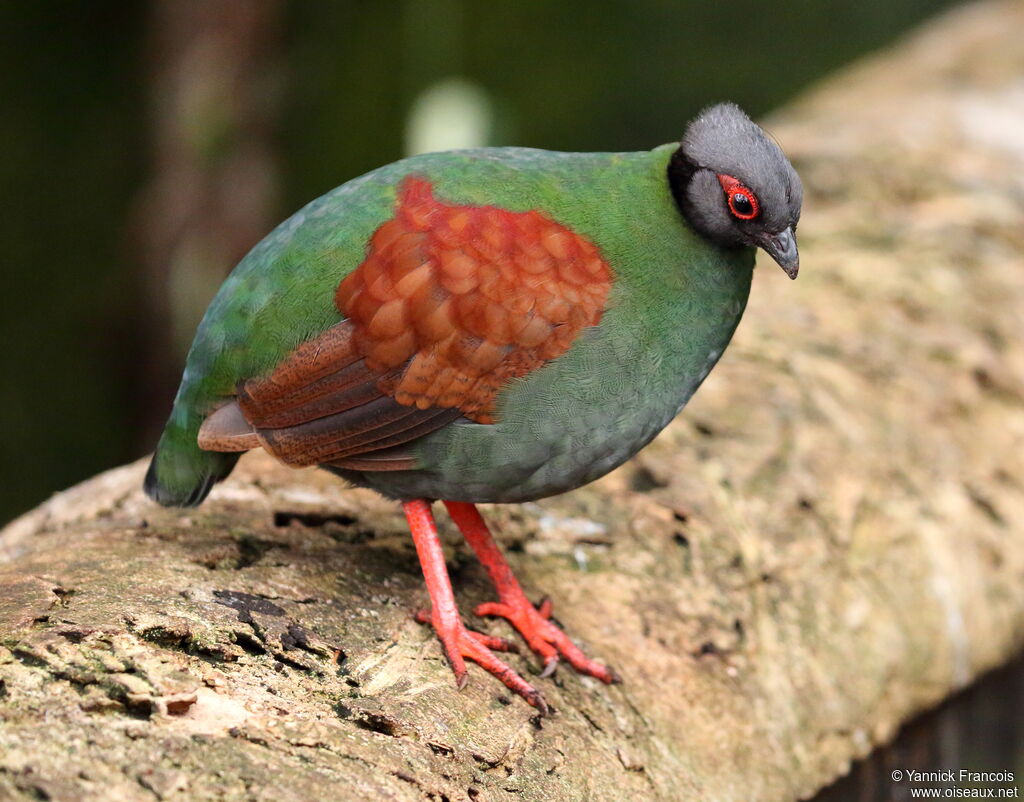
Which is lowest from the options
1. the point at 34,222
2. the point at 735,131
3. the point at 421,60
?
the point at 34,222

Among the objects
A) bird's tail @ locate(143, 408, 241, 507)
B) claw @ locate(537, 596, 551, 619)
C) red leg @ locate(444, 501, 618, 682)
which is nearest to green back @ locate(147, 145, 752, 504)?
bird's tail @ locate(143, 408, 241, 507)

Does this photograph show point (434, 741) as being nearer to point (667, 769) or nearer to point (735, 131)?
point (667, 769)

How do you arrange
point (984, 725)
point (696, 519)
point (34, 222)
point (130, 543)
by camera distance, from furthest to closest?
point (34, 222), point (984, 725), point (696, 519), point (130, 543)

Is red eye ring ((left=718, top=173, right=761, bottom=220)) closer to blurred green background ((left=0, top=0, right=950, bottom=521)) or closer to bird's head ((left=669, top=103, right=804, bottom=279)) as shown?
bird's head ((left=669, top=103, right=804, bottom=279))

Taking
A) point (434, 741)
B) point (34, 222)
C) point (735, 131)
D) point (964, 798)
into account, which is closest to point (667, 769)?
point (434, 741)

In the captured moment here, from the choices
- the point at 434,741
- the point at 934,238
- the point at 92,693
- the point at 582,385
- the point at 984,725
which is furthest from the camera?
the point at 934,238

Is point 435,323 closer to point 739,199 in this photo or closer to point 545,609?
point 739,199
